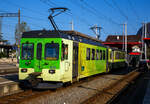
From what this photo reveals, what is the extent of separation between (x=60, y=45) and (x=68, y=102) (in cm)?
312

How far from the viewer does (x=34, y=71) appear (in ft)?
34.7

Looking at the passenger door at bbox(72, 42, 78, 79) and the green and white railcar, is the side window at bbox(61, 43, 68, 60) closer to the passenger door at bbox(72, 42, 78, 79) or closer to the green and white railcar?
the green and white railcar

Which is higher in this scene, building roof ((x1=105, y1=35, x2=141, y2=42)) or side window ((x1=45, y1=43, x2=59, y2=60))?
building roof ((x1=105, y1=35, x2=141, y2=42))

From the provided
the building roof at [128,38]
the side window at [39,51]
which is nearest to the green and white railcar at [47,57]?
the side window at [39,51]

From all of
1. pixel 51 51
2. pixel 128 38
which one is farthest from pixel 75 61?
pixel 128 38

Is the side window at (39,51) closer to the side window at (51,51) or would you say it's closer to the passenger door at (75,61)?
the side window at (51,51)

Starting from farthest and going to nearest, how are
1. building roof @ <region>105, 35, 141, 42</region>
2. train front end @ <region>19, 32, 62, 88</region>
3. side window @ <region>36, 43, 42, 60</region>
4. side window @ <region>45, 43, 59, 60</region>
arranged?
building roof @ <region>105, 35, 141, 42</region> < side window @ <region>36, 43, 42, 60</region> < side window @ <region>45, 43, 59, 60</region> < train front end @ <region>19, 32, 62, 88</region>

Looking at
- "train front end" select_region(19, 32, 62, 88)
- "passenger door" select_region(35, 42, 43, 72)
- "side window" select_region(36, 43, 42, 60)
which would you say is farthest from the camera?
"side window" select_region(36, 43, 42, 60)

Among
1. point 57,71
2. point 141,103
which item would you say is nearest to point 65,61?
point 57,71

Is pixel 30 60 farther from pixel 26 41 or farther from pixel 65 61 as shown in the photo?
pixel 65 61

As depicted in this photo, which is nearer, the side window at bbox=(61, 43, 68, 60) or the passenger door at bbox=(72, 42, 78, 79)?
the side window at bbox=(61, 43, 68, 60)

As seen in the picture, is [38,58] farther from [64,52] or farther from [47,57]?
[64,52]

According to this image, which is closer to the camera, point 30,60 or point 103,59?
point 30,60

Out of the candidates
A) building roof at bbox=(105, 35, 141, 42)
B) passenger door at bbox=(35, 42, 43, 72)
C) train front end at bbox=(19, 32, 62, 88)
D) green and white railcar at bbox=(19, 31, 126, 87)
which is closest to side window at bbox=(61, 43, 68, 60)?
green and white railcar at bbox=(19, 31, 126, 87)
